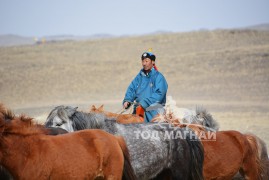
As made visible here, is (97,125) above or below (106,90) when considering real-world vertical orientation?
above

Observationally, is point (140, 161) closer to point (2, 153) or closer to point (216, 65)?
point (2, 153)

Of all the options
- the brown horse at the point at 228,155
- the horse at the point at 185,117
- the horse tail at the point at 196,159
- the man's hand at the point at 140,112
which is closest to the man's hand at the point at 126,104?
the man's hand at the point at 140,112

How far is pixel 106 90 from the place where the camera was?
30594mm

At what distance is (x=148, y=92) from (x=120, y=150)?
332 cm

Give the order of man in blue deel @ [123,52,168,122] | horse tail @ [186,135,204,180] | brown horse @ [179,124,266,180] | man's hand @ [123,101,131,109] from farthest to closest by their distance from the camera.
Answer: man's hand @ [123,101,131,109] → man in blue deel @ [123,52,168,122] → brown horse @ [179,124,266,180] → horse tail @ [186,135,204,180]

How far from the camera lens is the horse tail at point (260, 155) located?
7500mm

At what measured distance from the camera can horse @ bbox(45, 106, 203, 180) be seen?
6152 mm

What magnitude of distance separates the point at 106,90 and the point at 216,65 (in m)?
7.70

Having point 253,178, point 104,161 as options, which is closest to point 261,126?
point 253,178

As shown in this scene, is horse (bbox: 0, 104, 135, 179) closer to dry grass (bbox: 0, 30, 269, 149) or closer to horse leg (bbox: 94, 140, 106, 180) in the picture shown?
horse leg (bbox: 94, 140, 106, 180)

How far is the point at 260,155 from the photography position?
25.1 ft

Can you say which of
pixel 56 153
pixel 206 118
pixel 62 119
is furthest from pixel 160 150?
pixel 206 118

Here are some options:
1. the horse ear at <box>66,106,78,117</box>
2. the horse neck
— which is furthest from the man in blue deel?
the horse neck

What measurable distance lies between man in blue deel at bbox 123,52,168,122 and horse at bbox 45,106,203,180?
1841 millimetres
